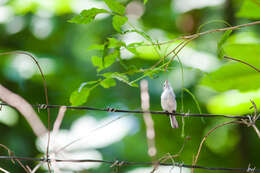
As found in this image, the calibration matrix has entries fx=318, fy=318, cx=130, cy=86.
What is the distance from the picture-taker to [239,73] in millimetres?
1018

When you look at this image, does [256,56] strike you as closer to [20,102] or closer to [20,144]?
[20,102]

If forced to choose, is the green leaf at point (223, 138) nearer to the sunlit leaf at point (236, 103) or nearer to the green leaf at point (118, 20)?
the sunlit leaf at point (236, 103)

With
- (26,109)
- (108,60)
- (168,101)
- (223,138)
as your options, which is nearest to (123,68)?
(223,138)

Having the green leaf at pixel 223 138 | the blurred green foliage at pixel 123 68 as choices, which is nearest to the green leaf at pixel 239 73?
the green leaf at pixel 223 138

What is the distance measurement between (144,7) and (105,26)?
420 mm

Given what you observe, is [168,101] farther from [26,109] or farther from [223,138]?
[223,138]

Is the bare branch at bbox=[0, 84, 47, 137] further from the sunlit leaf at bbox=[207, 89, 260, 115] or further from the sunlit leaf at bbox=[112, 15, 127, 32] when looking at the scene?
the sunlit leaf at bbox=[207, 89, 260, 115]

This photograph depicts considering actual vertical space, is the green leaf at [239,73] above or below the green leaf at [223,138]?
above

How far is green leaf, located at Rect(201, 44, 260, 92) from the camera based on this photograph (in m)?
0.96

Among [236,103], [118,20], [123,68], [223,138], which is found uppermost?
[123,68]

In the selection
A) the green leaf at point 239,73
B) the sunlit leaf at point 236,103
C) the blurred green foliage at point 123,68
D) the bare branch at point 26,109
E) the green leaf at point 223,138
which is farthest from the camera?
the blurred green foliage at point 123,68

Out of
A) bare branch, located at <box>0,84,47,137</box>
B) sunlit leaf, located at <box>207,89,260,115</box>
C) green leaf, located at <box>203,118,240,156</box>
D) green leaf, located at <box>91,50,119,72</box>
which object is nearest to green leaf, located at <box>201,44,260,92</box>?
sunlit leaf, located at <box>207,89,260,115</box>

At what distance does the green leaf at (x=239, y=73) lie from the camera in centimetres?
96

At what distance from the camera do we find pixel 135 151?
246 centimetres
